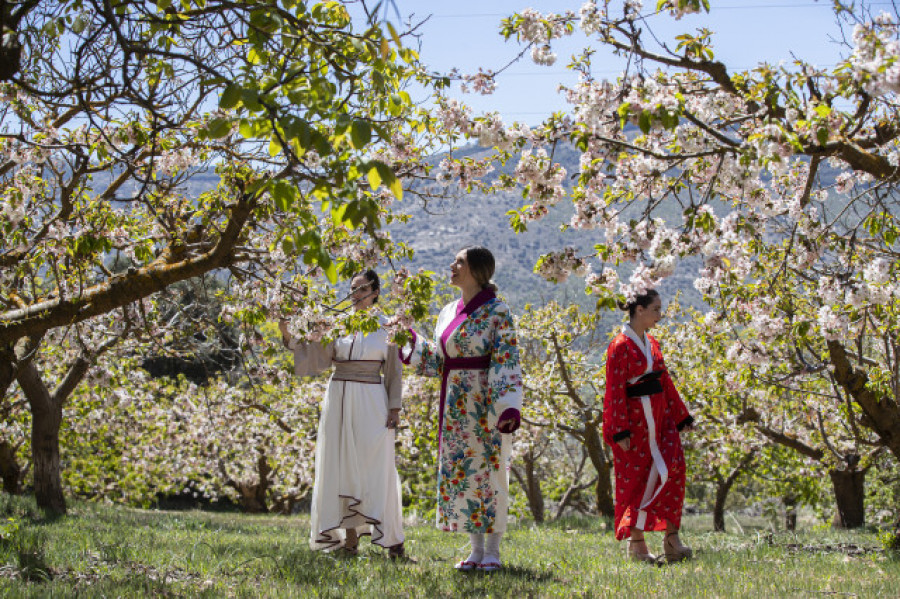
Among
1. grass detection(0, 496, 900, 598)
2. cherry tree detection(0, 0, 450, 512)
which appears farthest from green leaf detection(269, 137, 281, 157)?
grass detection(0, 496, 900, 598)

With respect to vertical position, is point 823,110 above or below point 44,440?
above

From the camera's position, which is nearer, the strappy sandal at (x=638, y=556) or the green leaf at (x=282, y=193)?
the green leaf at (x=282, y=193)

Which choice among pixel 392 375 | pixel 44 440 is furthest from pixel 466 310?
pixel 44 440

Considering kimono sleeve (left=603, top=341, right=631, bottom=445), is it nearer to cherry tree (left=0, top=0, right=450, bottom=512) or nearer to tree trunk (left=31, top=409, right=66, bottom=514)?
cherry tree (left=0, top=0, right=450, bottom=512)

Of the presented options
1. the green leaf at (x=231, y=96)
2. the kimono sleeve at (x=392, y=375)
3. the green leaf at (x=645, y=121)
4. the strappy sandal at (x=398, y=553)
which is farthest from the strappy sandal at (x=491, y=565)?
the green leaf at (x=231, y=96)

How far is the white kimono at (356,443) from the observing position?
5098 millimetres

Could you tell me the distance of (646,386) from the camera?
16.9ft

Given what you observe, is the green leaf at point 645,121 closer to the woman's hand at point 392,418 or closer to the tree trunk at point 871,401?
the woman's hand at point 392,418

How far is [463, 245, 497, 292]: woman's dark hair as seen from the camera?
188 inches

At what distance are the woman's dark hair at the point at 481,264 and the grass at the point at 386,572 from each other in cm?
171

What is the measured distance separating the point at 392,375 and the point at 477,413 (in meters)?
1.05

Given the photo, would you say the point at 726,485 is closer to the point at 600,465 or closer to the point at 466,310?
the point at 600,465

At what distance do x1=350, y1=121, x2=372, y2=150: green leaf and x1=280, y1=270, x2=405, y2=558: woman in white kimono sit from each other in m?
2.91

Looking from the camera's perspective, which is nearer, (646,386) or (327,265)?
(327,265)
